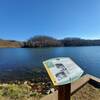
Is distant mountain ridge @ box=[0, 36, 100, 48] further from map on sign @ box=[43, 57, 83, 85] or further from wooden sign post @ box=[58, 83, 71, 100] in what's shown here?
wooden sign post @ box=[58, 83, 71, 100]

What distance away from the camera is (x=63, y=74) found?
2.91m

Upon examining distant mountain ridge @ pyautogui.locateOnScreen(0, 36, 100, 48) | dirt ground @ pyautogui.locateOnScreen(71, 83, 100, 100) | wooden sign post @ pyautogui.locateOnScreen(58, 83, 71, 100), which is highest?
wooden sign post @ pyautogui.locateOnScreen(58, 83, 71, 100)

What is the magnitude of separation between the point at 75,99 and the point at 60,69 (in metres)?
3.02

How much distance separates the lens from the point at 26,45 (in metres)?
151

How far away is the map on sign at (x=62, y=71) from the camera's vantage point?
9.12 ft

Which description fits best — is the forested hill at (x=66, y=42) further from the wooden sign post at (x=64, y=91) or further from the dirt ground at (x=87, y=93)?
the wooden sign post at (x=64, y=91)

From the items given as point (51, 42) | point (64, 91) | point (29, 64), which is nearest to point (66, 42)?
point (51, 42)

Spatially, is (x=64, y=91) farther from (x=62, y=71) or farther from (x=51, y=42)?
(x=51, y=42)

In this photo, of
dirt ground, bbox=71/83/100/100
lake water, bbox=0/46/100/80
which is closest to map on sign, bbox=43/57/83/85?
dirt ground, bbox=71/83/100/100

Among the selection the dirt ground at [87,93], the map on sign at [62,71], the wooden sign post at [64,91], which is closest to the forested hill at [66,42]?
the dirt ground at [87,93]

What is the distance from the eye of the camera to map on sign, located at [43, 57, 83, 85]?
9.12 ft

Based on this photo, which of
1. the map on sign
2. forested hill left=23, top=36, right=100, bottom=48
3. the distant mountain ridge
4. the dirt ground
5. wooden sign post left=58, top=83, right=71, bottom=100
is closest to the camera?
the map on sign

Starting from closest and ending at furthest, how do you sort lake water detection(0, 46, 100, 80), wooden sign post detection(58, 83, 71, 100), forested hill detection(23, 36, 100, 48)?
→ wooden sign post detection(58, 83, 71, 100)
lake water detection(0, 46, 100, 80)
forested hill detection(23, 36, 100, 48)

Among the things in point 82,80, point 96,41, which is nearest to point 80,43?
point 96,41
